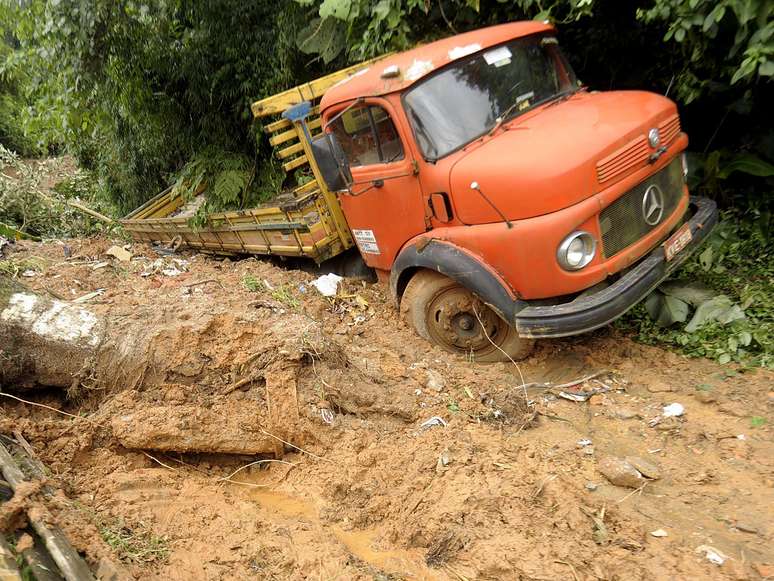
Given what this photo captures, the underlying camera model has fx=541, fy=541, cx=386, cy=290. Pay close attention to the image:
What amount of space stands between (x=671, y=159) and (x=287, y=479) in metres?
3.44

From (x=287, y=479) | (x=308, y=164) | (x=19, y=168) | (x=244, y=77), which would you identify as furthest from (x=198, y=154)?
(x=287, y=479)

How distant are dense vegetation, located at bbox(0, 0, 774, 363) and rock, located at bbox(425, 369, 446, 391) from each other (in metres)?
1.73

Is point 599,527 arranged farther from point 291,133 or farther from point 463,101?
point 291,133

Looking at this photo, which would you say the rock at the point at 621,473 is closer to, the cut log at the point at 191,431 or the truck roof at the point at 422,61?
the cut log at the point at 191,431

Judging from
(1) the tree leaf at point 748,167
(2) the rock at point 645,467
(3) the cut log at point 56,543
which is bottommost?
(2) the rock at point 645,467

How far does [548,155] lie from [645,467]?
1935mm

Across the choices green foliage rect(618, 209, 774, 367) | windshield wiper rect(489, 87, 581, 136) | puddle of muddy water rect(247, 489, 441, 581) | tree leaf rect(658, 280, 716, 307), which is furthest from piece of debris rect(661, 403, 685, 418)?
windshield wiper rect(489, 87, 581, 136)

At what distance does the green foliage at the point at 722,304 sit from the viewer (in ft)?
12.6

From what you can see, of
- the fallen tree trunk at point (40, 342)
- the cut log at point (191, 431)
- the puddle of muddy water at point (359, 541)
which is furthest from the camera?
the fallen tree trunk at point (40, 342)

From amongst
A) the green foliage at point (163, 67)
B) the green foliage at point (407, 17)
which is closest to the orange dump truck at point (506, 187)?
the green foliage at point (407, 17)

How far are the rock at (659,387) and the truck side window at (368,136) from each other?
8.06 feet

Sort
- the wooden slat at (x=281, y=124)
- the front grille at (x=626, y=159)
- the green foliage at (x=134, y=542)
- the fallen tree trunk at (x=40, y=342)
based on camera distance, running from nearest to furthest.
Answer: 1. the green foliage at (x=134, y=542)
2. the front grille at (x=626, y=159)
3. the fallen tree trunk at (x=40, y=342)
4. the wooden slat at (x=281, y=124)

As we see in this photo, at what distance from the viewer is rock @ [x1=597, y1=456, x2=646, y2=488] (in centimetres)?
291

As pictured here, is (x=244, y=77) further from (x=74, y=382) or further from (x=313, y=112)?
(x=74, y=382)
